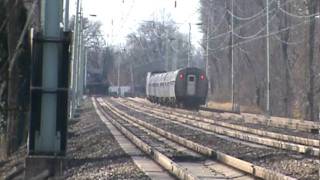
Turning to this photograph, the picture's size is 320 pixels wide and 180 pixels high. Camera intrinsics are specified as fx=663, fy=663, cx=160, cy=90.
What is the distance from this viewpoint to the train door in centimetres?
5735

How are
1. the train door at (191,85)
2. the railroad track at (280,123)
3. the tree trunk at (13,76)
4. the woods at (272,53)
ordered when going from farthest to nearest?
the train door at (191,85)
the woods at (272,53)
the railroad track at (280,123)
the tree trunk at (13,76)

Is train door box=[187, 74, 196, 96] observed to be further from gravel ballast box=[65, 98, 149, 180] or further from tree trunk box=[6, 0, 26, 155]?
tree trunk box=[6, 0, 26, 155]

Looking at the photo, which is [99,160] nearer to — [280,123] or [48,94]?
[48,94]

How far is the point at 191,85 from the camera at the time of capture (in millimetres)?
57781

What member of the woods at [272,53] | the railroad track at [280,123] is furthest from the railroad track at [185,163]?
the woods at [272,53]

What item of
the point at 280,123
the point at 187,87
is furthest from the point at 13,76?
the point at 187,87

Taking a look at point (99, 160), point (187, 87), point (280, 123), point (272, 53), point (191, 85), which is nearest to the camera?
point (99, 160)

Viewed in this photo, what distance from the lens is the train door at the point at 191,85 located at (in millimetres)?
57347

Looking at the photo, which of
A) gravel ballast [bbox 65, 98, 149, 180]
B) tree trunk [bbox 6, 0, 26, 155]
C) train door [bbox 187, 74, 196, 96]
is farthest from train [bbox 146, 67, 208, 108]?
tree trunk [bbox 6, 0, 26, 155]

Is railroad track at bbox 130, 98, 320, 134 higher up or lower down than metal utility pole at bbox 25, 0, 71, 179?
lower down

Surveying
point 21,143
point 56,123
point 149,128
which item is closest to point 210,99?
point 149,128

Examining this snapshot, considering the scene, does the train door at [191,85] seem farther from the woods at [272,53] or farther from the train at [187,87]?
the woods at [272,53]

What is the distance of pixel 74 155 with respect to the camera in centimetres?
2141

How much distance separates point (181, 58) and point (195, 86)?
74812 mm
